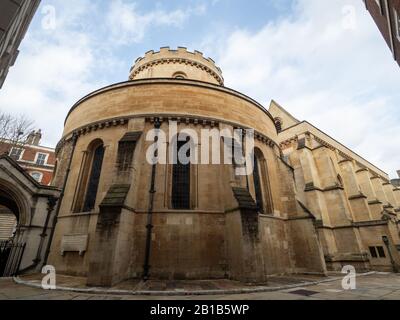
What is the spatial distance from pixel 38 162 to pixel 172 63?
28.3 metres

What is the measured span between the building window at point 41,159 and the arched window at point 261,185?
34.7 m

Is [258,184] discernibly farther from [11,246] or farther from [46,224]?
[11,246]

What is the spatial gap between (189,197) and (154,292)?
175 inches

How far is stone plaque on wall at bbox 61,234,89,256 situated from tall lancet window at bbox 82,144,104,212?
4.44ft

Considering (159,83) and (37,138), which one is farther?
(37,138)

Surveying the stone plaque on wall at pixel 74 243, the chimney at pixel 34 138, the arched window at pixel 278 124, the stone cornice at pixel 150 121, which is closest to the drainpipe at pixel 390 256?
the arched window at pixel 278 124

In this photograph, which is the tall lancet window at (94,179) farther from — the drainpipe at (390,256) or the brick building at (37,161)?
the brick building at (37,161)

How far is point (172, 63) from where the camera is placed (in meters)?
19.2

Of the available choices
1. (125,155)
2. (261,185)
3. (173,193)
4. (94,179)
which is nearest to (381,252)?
(261,185)

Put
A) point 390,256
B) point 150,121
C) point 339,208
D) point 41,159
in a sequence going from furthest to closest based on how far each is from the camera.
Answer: point 41,159 → point 339,208 → point 390,256 → point 150,121

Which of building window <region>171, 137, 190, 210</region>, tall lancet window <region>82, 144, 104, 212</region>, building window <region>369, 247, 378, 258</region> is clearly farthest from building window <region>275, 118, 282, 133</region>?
tall lancet window <region>82, 144, 104, 212</region>

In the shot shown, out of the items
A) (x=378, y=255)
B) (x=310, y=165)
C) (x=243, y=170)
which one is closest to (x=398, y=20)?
(x=243, y=170)

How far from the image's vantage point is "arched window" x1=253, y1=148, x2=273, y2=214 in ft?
37.7
